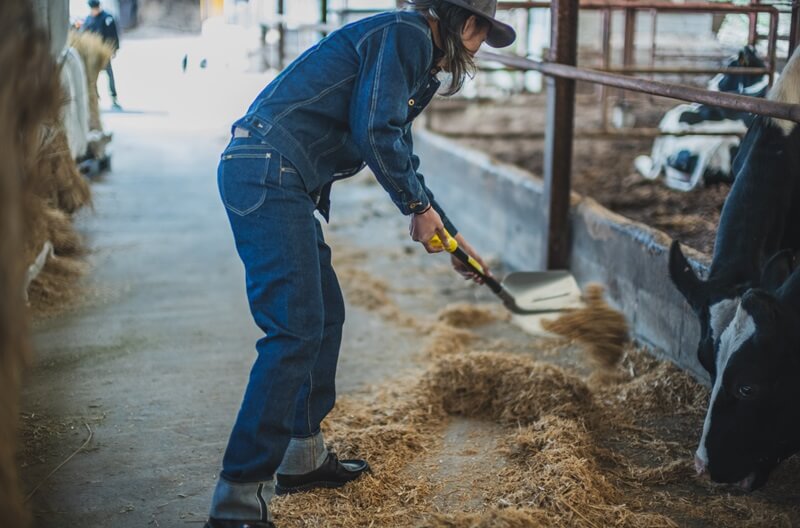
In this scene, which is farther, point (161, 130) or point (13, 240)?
point (161, 130)

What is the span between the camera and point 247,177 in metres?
2.32

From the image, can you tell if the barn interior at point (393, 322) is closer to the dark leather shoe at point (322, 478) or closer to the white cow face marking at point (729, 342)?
the dark leather shoe at point (322, 478)

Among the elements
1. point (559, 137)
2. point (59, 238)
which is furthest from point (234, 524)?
point (59, 238)

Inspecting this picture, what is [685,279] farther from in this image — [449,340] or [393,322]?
[393,322]

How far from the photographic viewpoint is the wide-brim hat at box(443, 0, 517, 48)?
234 centimetres

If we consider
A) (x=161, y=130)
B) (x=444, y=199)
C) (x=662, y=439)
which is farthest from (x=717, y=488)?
(x=161, y=130)

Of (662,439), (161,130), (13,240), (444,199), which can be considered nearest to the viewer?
(13,240)

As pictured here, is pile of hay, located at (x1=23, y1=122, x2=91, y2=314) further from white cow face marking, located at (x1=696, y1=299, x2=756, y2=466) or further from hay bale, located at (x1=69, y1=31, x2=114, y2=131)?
white cow face marking, located at (x1=696, y1=299, x2=756, y2=466)

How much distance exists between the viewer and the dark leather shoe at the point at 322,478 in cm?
275

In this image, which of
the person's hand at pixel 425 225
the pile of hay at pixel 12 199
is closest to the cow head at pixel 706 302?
the person's hand at pixel 425 225

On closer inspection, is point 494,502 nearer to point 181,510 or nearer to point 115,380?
point 181,510

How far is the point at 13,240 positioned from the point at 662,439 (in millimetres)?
2393

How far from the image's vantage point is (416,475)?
9.60ft

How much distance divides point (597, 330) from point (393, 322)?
52.2 inches
